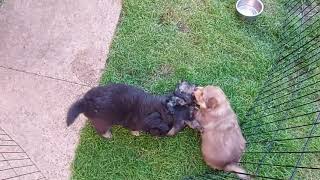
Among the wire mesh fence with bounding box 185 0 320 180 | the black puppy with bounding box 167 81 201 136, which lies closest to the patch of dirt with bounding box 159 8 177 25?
the black puppy with bounding box 167 81 201 136

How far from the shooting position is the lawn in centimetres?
359

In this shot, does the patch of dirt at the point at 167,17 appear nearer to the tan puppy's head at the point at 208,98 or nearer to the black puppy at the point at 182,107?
the black puppy at the point at 182,107

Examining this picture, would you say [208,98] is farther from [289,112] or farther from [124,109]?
[289,112]

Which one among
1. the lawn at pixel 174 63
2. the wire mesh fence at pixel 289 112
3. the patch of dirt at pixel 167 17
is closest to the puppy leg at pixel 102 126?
the lawn at pixel 174 63

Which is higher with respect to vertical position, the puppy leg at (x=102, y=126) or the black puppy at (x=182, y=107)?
the black puppy at (x=182, y=107)

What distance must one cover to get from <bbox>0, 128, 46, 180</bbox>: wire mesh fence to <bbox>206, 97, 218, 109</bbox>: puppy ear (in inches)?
52.2

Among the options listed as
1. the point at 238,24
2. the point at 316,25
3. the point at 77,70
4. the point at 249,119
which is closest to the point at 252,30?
the point at 238,24

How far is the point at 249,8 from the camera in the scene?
4344mm

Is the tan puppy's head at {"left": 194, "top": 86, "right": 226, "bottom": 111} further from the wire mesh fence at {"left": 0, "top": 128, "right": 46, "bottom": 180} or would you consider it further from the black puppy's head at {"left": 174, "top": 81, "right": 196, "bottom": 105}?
the wire mesh fence at {"left": 0, "top": 128, "right": 46, "bottom": 180}

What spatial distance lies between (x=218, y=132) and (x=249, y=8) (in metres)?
1.52

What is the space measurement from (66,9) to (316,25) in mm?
2241

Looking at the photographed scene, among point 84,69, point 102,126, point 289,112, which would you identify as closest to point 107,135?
point 102,126

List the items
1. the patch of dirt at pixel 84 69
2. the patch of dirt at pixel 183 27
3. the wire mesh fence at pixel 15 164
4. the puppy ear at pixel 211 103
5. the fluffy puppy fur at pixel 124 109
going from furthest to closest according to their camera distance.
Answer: the patch of dirt at pixel 183 27
the patch of dirt at pixel 84 69
the wire mesh fence at pixel 15 164
the puppy ear at pixel 211 103
the fluffy puppy fur at pixel 124 109

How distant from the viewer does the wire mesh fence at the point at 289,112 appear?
11.7 ft
